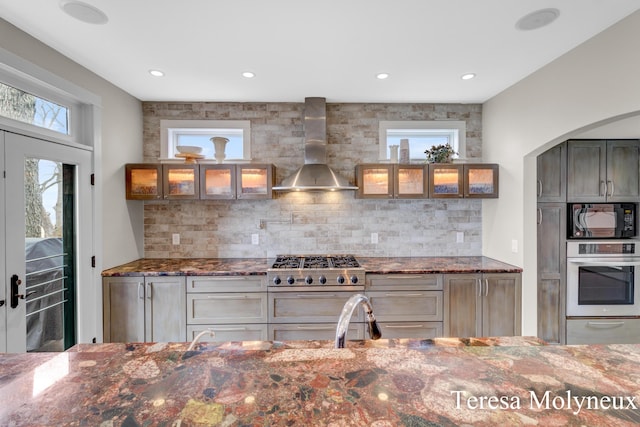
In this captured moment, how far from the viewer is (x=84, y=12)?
5.98 feet

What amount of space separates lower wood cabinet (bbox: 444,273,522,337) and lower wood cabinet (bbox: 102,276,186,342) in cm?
254

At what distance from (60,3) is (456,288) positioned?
3.64 meters

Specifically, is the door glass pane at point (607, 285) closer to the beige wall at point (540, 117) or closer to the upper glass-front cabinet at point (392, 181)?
the beige wall at point (540, 117)

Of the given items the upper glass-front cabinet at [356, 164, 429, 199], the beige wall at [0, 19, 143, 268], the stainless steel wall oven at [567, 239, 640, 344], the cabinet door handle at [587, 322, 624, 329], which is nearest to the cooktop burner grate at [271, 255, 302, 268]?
the upper glass-front cabinet at [356, 164, 429, 199]

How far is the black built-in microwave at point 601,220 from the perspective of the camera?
3.11 m

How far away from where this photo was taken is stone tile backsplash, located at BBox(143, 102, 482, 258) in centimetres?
338

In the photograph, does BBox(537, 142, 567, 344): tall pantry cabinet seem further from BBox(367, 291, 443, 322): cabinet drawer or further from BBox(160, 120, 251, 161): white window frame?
BBox(160, 120, 251, 161): white window frame

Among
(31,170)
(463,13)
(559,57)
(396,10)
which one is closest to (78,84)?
(31,170)

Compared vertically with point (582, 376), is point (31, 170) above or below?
above

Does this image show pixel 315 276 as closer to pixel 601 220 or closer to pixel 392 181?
pixel 392 181

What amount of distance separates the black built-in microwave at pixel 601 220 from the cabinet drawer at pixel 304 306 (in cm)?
257

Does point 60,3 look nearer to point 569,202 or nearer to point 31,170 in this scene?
point 31,170

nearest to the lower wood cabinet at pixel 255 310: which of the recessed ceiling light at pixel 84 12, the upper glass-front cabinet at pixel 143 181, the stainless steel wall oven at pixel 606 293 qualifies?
the upper glass-front cabinet at pixel 143 181

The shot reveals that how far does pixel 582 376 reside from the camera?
0.73 m
